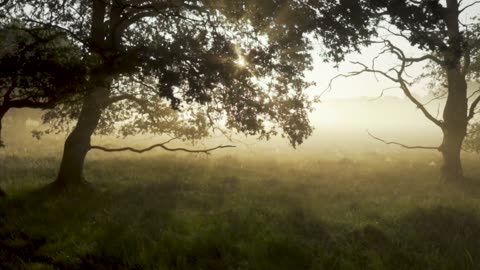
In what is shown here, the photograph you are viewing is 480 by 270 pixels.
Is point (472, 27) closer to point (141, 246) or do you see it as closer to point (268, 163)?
point (268, 163)

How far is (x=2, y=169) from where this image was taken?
17.8 metres

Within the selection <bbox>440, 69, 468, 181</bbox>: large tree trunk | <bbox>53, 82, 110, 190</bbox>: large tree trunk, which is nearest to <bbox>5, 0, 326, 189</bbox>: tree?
<bbox>53, 82, 110, 190</bbox>: large tree trunk

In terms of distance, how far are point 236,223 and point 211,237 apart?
140cm

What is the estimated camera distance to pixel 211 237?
8.60 m

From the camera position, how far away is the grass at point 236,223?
26.0 ft

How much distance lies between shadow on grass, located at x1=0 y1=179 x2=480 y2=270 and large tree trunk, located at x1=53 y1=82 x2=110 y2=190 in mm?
1439

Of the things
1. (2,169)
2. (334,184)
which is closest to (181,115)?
(334,184)

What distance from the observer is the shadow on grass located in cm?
780

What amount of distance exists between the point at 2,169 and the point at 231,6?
12930 mm

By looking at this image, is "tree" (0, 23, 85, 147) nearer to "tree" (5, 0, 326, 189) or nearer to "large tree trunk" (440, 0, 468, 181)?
"tree" (5, 0, 326, 189)

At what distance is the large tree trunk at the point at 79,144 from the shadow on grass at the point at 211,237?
1439mm

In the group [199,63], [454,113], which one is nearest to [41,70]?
[199,63]

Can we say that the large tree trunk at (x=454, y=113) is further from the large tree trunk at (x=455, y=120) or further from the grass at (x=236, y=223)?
the grass at (x=236, y=223)

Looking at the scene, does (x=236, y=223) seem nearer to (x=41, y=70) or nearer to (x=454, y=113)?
(x=41, y=70)
